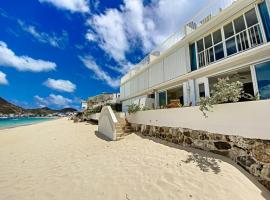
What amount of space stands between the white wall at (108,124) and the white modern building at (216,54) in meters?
4.44

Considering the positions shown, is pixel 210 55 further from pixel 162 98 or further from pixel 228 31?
pixel 162 98

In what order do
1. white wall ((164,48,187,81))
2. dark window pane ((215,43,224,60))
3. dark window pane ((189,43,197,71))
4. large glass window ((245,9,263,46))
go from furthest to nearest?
white wall ((164,48,187,81)) < dark window pane ((189,43,197,71)) < dark window pane ((215,43,224,60)) < large glass window ((245,9,263,46))

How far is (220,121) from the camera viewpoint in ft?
18.5

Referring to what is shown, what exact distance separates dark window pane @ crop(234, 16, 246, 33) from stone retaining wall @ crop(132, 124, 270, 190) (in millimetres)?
6805

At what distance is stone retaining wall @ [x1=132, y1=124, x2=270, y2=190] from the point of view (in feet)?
14.2

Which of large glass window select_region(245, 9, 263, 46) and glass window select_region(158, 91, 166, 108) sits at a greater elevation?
large glass window select_region(245, 9, 263, 46)

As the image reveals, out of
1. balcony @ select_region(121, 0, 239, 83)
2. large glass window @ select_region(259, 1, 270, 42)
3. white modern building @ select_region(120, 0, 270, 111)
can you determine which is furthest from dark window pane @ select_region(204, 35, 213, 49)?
large glass window @ select_region(259, 1, 270, 42)

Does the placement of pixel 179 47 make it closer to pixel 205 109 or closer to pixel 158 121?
pixel 158 121

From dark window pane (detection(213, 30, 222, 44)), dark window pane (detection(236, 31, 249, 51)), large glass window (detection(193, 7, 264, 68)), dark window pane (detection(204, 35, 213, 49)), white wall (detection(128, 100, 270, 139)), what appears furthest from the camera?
dark window pane (detection(204, 35, 213, 49))

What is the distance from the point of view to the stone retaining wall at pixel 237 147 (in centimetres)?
432

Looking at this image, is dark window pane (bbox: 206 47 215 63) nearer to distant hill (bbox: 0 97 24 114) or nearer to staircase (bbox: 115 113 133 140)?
staircase (bbox: 115 113 133 140)

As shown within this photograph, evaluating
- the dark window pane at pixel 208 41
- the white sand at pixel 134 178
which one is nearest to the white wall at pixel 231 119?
the white sand at pixel 134 178

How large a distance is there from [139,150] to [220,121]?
371 cm

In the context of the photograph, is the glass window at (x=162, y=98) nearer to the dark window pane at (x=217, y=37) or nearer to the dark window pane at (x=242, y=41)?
the dark window pane at (x=217, y=37)
